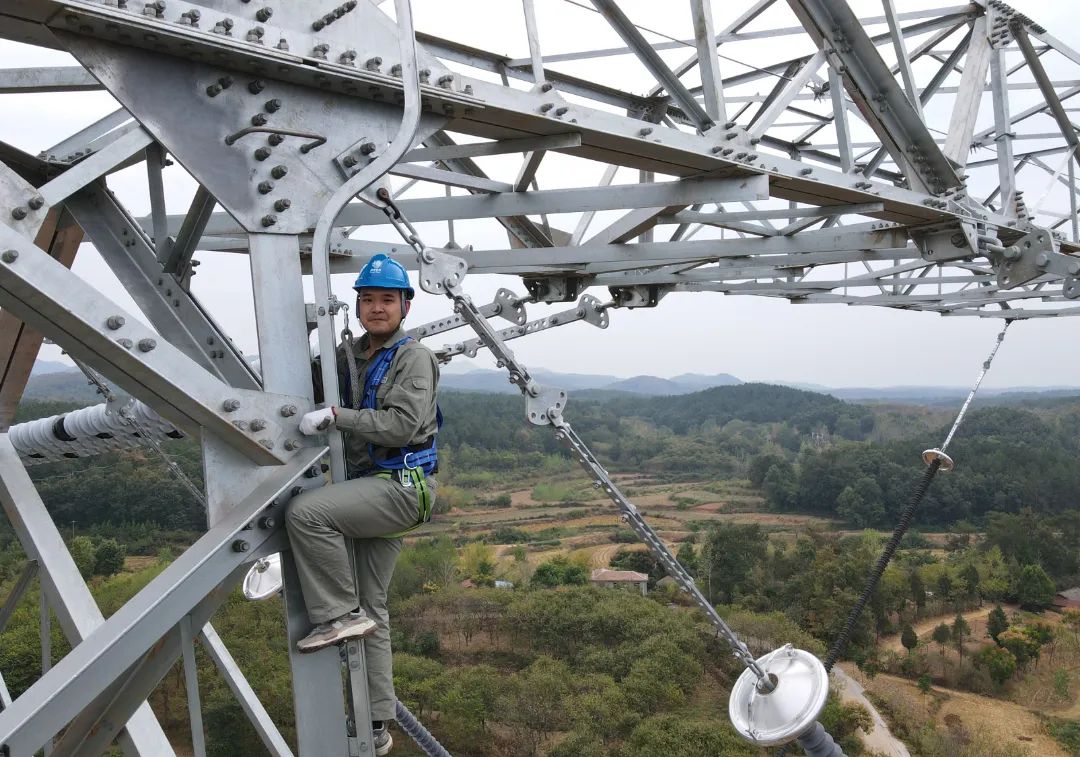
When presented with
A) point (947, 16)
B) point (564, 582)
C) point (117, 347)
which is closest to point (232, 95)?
point (117, 347)

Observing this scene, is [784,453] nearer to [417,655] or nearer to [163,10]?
[417,655]

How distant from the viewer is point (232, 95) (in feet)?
11.0

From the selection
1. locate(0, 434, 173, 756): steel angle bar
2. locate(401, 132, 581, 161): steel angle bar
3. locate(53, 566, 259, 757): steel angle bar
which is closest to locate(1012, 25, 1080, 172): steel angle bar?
locate(401, 132, 581, 161): steel angle bar

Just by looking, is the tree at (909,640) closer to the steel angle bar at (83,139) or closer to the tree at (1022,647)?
the tree at (1022,647)

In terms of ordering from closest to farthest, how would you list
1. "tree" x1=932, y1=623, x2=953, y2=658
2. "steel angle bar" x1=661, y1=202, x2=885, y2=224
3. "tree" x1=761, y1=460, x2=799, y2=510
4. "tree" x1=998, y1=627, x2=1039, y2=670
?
"steel angle bar" x1=661, y1=202, x2=885, y2=224 < "tree" x1=998, y1=627, x2=1039, y2=670 < "tree" x1=932, y1=623, x2=953, y2=658 < "tree" x1=761, y1=460, x2=799, y2=510

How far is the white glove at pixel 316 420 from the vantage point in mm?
3359

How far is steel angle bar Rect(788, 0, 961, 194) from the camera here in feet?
17.5

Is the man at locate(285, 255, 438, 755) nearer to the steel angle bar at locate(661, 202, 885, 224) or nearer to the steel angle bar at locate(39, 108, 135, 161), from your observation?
the steel angle bar at locate(39, 108, 135, 161)

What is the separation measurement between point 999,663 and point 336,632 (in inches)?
1984

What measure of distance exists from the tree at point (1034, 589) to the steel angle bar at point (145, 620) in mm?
60968

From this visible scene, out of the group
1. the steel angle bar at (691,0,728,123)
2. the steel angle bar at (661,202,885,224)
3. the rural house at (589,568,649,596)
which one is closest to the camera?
the steel angle bar at (691,0,728,123)

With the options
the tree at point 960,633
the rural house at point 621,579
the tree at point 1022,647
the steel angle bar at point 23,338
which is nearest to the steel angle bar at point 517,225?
the steel angle bar at point 23,338

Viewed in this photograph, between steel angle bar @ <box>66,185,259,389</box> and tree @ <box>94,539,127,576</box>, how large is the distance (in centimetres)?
4602

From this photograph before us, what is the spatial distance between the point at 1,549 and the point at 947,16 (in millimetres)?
44890
